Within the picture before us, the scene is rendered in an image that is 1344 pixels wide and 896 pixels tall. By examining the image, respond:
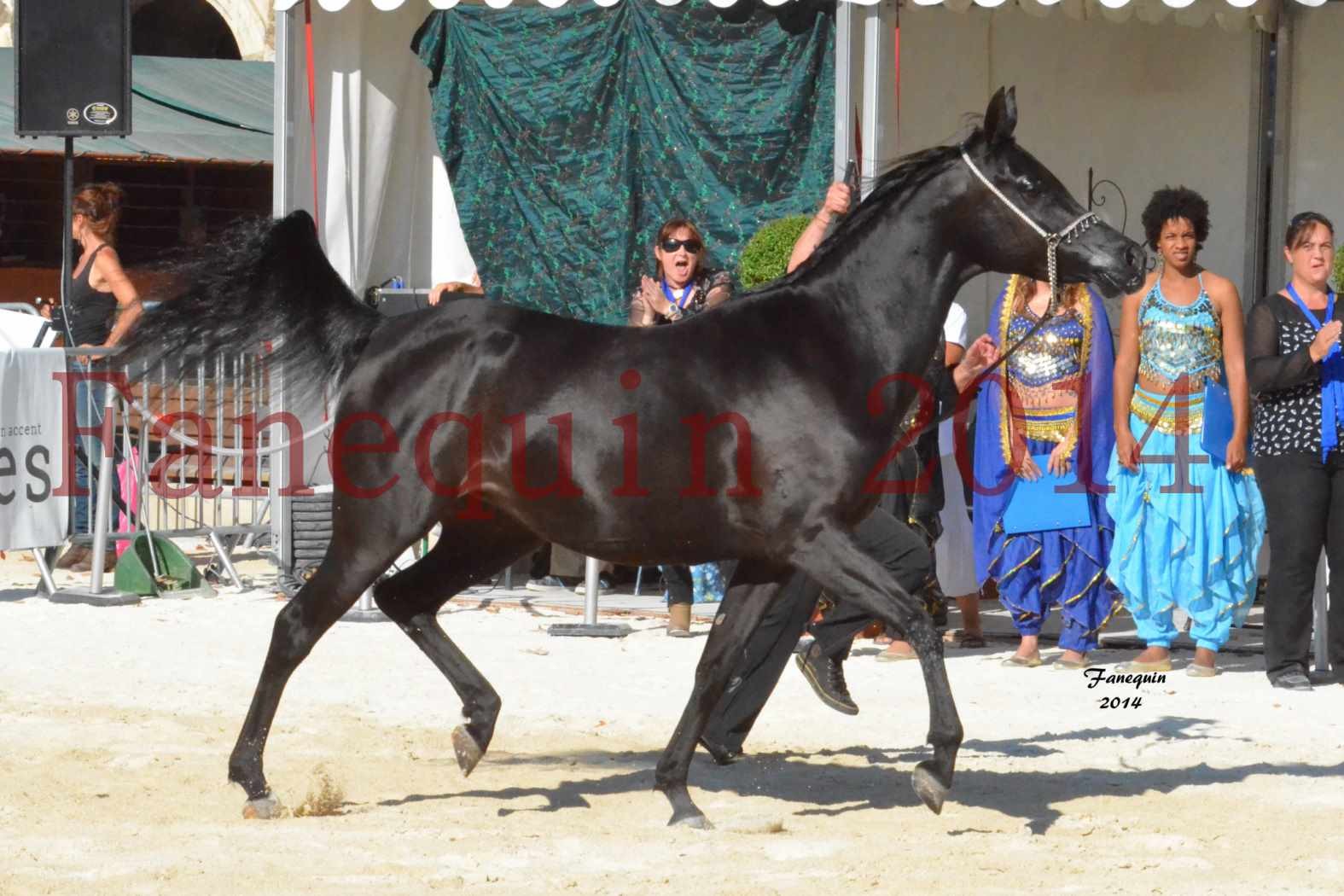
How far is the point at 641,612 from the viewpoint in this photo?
10.4 metres

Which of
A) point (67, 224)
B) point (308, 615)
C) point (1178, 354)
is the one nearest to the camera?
point (308, 615)

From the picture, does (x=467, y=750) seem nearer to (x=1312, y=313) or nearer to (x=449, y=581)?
(x=449, y=581)

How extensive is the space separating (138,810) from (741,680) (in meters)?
2.04

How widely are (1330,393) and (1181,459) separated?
0.73 meters

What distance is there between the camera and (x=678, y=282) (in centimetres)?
907

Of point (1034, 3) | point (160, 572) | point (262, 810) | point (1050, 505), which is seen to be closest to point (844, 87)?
point (1034, 3)

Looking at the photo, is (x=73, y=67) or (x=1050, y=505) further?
(x=73, y=67)

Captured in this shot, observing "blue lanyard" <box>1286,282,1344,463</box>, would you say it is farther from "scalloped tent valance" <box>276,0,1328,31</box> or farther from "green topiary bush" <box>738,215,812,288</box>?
"green topiary bush" <box>738,215,812,288</box>

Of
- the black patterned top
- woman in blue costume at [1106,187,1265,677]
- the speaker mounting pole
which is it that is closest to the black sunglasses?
woman in blue costume at [1106,187,1265,677]

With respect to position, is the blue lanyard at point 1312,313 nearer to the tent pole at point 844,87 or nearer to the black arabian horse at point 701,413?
the tent pole at point 844,87

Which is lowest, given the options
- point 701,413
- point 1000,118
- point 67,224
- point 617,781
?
point 617,781

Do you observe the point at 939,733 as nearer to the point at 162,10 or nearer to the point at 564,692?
the point at 564,692

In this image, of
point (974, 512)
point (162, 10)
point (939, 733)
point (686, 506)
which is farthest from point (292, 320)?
point (162, 10)

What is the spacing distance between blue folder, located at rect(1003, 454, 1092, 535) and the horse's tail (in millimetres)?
3827
